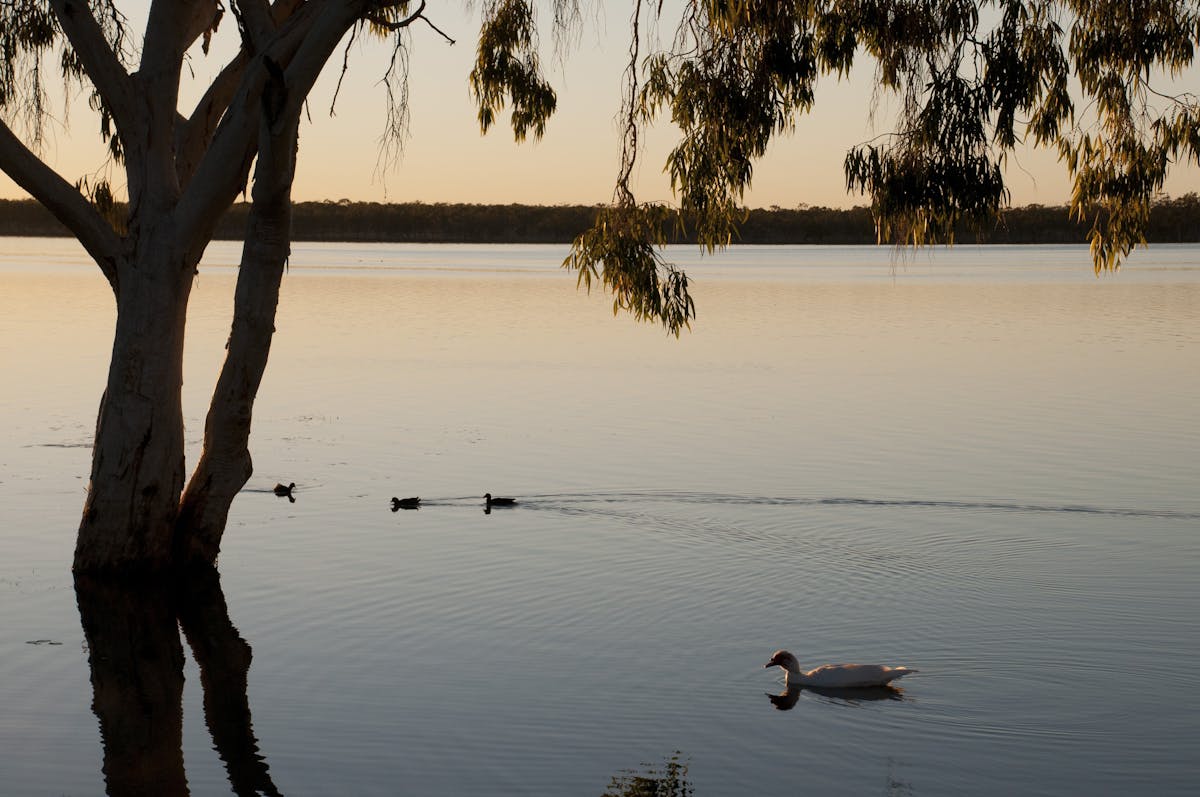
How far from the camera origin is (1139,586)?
31.3 feet

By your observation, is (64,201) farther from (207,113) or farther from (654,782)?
(654,782)

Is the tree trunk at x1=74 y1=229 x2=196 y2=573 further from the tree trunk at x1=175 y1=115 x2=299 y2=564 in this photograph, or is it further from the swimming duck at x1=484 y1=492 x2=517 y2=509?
the swimming duck at x1=484 y1=492 x2=517 y2=509

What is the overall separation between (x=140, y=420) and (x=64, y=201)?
136 cm

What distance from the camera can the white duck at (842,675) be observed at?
23.5ft

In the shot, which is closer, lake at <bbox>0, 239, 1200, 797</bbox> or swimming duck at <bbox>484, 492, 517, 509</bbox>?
lake at <bbox>0, 239, 1200, 797</bbox>

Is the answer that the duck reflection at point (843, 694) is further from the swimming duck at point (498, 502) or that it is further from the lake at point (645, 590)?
the swimming duck at point (498, 502)

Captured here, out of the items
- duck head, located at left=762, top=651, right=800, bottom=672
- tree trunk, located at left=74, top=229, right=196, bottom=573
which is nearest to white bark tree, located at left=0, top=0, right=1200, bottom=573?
tree trunk, located at left=74, top=229, right=196, bottom=573

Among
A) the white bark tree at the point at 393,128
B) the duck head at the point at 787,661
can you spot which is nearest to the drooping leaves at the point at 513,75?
the white bark tree at the point at 393,128

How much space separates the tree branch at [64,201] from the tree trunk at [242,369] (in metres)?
0.77

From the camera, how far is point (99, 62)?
A: 356 inches

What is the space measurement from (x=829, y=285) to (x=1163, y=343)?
2692 cm

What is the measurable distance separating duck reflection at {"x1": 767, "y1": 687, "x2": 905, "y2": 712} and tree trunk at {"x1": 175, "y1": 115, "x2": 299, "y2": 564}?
12.3 feet

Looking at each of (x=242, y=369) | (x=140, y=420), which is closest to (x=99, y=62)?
(x=242, y=369)

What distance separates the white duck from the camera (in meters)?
7.15
